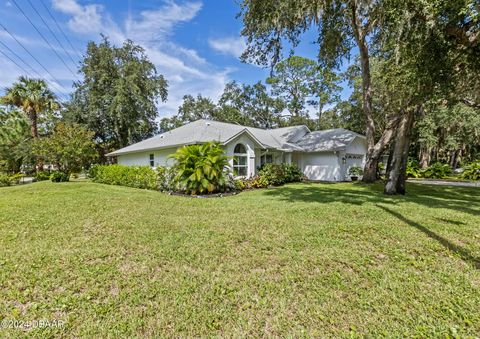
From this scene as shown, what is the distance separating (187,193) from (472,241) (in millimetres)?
10398

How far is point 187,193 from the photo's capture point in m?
12.3

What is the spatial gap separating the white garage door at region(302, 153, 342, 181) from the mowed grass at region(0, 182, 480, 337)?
43.3 ft

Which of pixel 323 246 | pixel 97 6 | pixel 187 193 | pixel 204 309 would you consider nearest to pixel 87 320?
pixel 204 309

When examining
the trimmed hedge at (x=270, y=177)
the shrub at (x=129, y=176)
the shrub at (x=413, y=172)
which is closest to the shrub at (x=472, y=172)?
the shrub at (x=413, y=172)

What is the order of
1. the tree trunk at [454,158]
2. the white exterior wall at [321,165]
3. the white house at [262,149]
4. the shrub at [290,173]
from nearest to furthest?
the white house at [262,149] → the shrub at [290,173] → the white exterior wall at [321,165] → the tree trunk at [454,158]

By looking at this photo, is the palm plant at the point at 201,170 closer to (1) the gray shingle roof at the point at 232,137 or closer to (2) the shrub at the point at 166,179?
(2) the shrub at the point at 166,179

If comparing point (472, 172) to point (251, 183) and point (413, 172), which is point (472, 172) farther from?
point (251, 183)

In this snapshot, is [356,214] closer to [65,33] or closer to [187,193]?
[187,193]

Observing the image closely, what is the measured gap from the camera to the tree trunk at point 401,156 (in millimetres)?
10469

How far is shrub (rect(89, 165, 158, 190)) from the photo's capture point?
46.0 feet

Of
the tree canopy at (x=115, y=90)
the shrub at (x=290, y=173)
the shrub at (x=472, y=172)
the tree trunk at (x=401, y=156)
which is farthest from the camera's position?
the tree canopy at (x=115, y=90)

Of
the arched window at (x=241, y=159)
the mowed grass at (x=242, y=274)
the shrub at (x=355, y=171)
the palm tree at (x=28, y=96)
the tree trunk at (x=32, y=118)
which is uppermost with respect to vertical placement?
the palm tree at (x=28, y=96)

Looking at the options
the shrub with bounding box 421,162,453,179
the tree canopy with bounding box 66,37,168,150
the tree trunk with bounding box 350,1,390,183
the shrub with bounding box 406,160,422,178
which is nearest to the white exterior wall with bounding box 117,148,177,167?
the tree canopy with bounding box 66,37,168,150

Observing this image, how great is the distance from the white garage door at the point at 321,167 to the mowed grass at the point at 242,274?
13.2 meters
